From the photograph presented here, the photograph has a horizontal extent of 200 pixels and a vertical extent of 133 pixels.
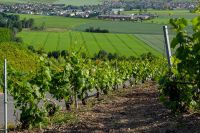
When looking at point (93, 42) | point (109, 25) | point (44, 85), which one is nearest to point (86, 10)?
point (109, 25)

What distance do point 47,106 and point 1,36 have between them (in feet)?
214

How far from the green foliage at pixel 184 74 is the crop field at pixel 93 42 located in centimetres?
5121

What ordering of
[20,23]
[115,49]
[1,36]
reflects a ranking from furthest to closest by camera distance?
1. [20,23]
2. [1,36]
3. [115,49]

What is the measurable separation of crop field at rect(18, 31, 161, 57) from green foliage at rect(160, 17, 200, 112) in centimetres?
5121

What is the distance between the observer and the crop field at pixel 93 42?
68963mm

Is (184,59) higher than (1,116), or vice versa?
(184,59)

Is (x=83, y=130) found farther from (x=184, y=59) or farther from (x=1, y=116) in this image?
(x=1, y=116)

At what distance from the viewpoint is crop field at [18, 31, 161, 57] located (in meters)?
69.0

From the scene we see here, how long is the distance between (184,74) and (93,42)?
227 feet

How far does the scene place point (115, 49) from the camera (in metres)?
71.2

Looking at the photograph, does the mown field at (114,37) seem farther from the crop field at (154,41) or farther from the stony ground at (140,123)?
the stony ground at (140,123)

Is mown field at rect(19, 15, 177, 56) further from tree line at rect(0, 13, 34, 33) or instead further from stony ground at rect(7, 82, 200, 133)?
stony ground at rect(7, 82, 200, 133)

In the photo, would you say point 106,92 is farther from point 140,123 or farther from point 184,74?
point 184,74

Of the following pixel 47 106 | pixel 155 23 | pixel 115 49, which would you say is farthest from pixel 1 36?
pixel 47 106
